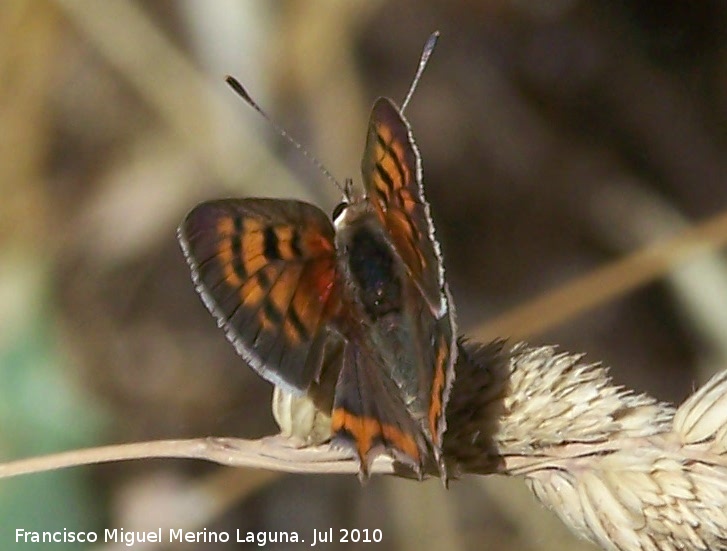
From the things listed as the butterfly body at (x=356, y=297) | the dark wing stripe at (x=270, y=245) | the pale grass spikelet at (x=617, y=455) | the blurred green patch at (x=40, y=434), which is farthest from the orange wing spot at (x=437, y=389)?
the blurred green patch at (x=40, y=434)

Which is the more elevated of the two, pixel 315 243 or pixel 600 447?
pixel 315 243

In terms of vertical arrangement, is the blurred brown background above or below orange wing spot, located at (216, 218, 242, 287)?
above

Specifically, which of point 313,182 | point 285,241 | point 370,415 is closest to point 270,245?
point 285,241

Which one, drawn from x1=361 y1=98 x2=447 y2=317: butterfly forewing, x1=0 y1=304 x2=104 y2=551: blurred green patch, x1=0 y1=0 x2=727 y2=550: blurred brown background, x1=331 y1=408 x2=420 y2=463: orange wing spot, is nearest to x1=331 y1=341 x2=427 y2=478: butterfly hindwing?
x1=331 y1=408 x2=420 y2=463: orange wing spot

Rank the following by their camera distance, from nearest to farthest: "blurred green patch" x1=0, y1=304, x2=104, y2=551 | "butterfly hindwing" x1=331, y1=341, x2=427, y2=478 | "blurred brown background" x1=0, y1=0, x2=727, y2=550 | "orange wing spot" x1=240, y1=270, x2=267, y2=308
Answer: "butterfly hindwing" x1=331, y1=341, x2=427, y2=478, "orange wing spot" x1=240, y1=270, x2=267, y2=308, "blurred green patch" x1=0, y1=304, x2=104, y2=551, "blurred brown background" x1=0, y1=0, x2=727, y2=550

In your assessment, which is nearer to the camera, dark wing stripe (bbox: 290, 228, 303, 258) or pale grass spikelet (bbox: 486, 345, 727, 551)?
pale grass spikelet (bbox: 486, 345, 727, 551)

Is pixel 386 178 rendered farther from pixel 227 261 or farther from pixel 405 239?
pixel 227 261

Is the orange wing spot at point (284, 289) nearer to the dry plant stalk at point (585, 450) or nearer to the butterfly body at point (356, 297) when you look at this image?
the butterfly body at point (356, 297)

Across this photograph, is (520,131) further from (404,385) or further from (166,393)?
(404,385)

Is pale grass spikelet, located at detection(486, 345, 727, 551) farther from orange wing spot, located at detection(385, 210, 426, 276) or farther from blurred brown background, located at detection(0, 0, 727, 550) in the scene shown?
blurred brown background, located at detection(0, 0, 727, 550)
